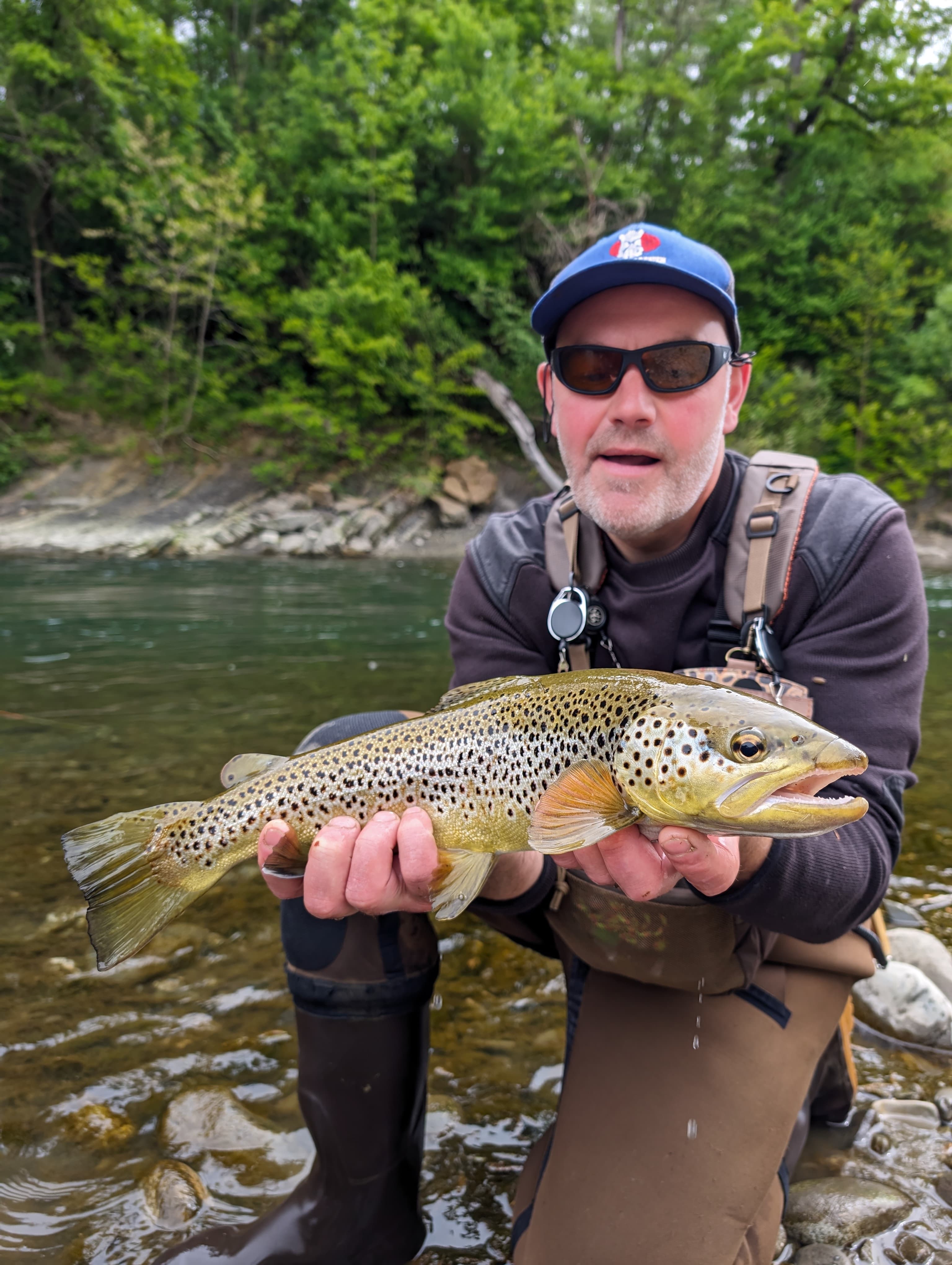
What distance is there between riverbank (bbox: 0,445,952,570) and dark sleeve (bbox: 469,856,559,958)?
1627 cm

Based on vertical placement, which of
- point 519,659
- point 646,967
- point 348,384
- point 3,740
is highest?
point 348,384

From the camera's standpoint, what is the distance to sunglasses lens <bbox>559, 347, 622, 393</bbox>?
2.37 m

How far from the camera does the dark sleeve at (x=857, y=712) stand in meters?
1.76

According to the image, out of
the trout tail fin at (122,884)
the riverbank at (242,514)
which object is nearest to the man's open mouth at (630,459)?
the trout tail fin at (122,884)

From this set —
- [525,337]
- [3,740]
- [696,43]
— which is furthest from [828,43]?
[3,740]

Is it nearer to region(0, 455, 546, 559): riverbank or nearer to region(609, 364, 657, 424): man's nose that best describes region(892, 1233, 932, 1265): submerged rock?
region(609, 364, 657, 424): man's nose

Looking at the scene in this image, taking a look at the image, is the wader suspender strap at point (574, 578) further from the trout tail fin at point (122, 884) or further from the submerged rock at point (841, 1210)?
the submerged rock at point (841, 1210)

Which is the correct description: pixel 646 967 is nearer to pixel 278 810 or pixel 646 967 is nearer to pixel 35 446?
pixel 278 810

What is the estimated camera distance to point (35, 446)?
71.4 feet

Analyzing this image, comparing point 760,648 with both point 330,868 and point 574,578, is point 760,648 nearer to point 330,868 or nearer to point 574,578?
point 574,578

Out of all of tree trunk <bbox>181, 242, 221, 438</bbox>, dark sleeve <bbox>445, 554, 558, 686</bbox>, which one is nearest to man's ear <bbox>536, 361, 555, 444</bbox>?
dark sleeve <bbox>445, 554, 558, 686</bbox>

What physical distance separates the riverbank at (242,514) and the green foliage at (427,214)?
4.34 ft

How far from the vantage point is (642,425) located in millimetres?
2332

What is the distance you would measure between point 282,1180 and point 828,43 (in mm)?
34260
